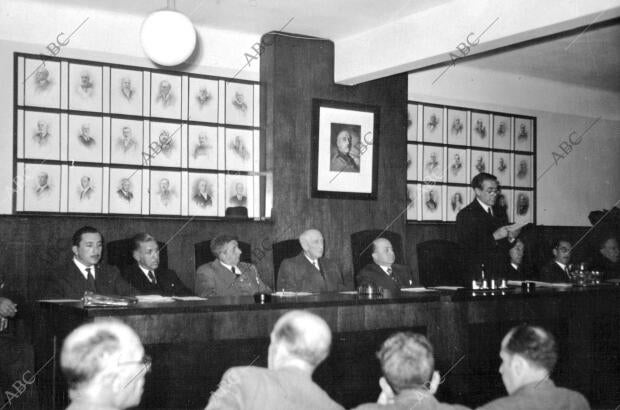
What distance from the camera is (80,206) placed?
Result: 6.53m

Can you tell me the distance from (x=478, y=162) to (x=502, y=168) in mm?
440

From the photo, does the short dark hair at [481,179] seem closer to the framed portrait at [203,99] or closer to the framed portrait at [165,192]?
the framed portrait at [203,99]

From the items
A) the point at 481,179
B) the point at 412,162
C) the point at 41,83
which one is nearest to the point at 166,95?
the point at 41,83

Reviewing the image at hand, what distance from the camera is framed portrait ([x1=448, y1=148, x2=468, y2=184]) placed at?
9.10 metres

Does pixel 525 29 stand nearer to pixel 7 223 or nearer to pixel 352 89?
pixel 352 89

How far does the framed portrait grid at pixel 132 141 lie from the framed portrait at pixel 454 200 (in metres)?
2.69

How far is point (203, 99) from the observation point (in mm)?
7230

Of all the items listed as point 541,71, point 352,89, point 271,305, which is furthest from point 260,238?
point 541,71

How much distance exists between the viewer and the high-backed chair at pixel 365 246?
301 inches

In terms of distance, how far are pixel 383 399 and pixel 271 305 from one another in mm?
2427

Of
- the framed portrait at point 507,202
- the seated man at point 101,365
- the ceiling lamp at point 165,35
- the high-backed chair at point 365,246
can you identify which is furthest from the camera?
the framed portrait at point 507,202

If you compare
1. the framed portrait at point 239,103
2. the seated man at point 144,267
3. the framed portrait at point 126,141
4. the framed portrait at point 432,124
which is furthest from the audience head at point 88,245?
the framed portrait at point 432,124

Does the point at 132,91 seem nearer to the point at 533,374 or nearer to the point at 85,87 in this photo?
the point at 85,87

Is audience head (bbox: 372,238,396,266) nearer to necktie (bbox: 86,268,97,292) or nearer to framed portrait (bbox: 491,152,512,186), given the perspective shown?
necktie (bbox: 86,268,97,292)
